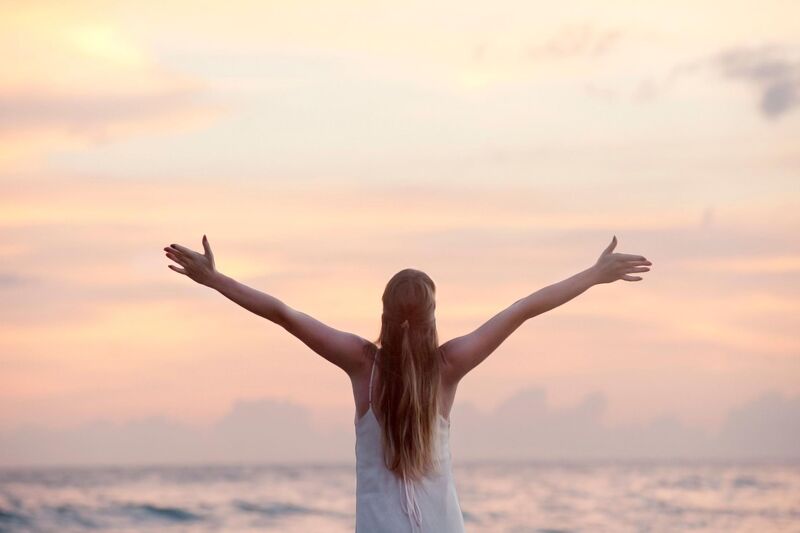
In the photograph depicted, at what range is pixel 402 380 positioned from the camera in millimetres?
4555

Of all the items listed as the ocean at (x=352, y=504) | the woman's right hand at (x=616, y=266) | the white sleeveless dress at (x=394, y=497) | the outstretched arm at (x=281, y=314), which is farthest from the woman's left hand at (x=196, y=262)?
the ocean at (x=352, y=504)

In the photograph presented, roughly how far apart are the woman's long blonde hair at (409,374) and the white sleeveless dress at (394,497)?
39mm

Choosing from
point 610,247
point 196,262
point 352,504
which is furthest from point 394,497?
point 352,504

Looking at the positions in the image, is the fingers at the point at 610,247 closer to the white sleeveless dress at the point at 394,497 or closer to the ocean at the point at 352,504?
the white sleeveless dress at the point at 394,497

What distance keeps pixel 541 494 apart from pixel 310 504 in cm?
743

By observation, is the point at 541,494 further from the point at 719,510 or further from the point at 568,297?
the point at 568,297

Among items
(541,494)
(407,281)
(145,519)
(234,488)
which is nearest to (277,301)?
(407,281)

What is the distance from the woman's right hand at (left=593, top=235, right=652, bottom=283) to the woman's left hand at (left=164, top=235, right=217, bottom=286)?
1.48 metres

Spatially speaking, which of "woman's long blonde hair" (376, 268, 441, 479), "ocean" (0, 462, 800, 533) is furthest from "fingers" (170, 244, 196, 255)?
"ocean" (0, 462, 800, 533)

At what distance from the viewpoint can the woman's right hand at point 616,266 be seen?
4898mm

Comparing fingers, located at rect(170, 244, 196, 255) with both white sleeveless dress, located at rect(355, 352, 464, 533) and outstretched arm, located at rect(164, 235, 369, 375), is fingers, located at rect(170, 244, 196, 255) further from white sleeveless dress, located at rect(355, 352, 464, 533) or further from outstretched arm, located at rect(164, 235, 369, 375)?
white sleeveless dress, located at rect(355, 352, 464, 533)

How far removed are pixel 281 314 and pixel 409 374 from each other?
1.68 feet

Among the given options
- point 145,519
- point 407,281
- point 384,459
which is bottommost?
point 145,519

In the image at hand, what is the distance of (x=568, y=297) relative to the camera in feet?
15.7
